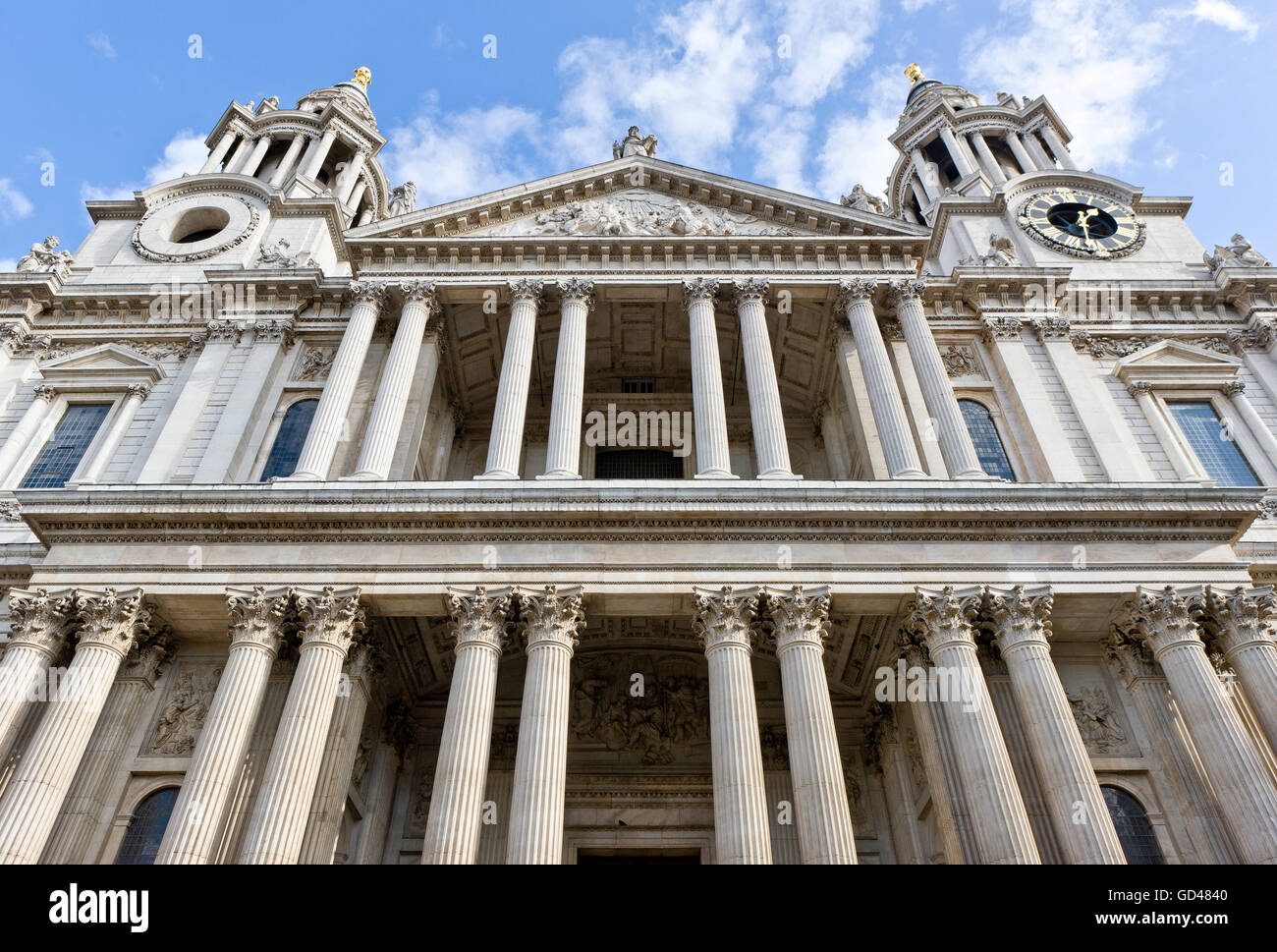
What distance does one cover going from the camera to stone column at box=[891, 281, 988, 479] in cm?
2106

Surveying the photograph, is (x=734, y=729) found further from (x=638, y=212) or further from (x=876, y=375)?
(x=638, y=212)

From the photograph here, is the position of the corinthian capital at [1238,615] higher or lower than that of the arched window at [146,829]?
higher

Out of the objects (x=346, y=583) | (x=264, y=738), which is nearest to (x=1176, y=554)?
(x=346, y=583)

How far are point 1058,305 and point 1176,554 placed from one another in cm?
1068

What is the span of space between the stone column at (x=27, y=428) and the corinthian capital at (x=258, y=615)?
10.4m

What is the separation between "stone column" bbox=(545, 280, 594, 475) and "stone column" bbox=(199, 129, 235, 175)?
20709mm

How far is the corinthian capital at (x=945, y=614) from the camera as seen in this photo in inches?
700

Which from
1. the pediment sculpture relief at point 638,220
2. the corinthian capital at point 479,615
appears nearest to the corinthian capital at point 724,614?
the corinthian capital at point 479,615

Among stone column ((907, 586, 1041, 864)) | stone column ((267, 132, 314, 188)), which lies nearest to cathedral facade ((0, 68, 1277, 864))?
stone column ((907, 586, 1041, 864))

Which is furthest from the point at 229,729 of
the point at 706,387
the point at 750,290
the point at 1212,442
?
the point at 1212,442

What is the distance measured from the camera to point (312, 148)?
40688mm

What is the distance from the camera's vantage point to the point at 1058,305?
2702 cm

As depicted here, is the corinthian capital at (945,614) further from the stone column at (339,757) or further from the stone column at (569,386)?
the stone column at (339,757)
